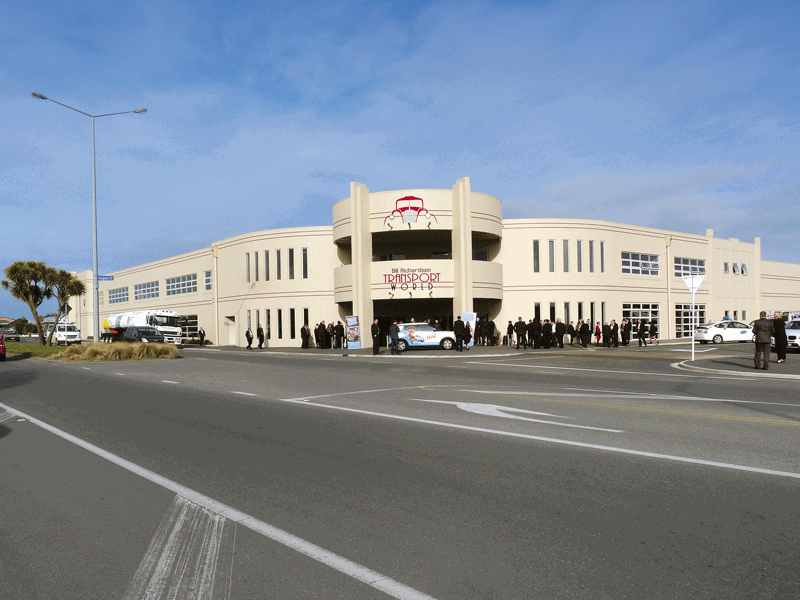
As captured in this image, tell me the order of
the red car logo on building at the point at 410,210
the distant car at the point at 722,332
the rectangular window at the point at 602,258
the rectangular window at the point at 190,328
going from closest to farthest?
the red car logo on building at the point at 410,210 < the distant car at the point at 722,332 < the rectangular window at the point at 602,258 < the rectangular window at the point at 190,328

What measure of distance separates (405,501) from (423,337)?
26.8 m

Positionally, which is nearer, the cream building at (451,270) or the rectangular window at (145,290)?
the cream building at (451,270)

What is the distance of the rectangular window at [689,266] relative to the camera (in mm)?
45188

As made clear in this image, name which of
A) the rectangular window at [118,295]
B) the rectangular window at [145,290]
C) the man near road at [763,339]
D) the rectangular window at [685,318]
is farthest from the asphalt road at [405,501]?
the rectangular window at [118,295]

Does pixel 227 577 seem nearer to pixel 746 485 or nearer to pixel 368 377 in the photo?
pixel 746 485

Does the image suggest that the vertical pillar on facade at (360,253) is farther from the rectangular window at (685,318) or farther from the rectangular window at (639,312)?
the rectangular window at (685,318)

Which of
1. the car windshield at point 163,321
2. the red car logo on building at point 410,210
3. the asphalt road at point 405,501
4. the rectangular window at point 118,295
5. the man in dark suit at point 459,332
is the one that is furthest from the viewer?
the rectangular window at point 118,295

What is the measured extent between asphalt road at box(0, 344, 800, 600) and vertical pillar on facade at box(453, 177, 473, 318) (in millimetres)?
25096

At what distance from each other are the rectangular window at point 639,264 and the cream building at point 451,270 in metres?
0.08

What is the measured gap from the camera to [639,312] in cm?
4234

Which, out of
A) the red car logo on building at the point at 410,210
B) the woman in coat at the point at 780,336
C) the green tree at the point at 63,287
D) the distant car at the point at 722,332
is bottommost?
the distant car at the point at 722,332

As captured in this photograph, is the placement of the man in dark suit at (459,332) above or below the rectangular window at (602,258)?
below

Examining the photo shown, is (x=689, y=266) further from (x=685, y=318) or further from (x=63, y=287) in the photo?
(x=63, y=287)

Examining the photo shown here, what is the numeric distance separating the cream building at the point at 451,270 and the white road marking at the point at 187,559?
102ft
